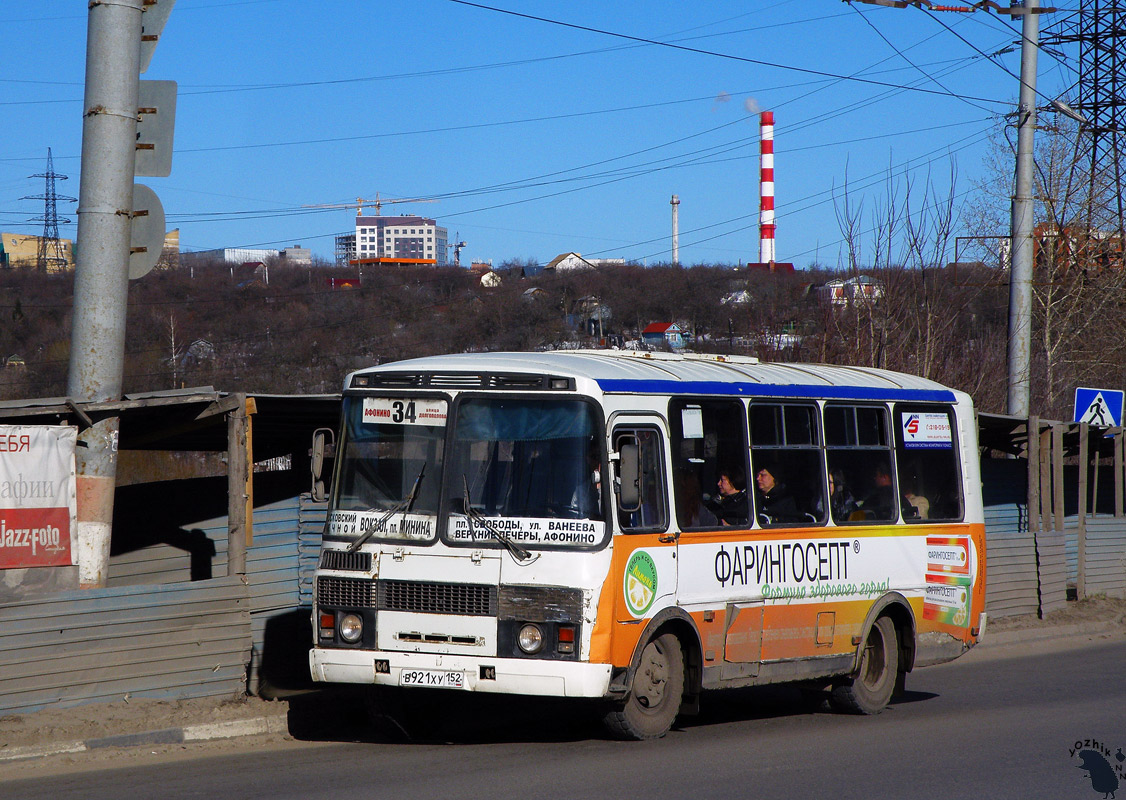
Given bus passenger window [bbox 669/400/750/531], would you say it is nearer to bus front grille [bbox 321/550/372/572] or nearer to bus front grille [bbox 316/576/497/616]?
bus front grille [bbox 316/576/497/616]

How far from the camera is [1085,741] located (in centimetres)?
889

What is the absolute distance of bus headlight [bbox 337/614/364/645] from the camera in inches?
329

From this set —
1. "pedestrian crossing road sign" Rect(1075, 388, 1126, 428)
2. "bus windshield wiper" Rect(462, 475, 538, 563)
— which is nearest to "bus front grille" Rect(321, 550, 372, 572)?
"bus windshield wiper" Rect(462, 475, 538, 563)

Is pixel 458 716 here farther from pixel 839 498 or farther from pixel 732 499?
pixel 839 498

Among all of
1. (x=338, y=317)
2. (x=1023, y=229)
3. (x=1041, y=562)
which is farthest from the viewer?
(x=338, y=317)

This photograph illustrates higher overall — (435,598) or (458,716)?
(435,598)

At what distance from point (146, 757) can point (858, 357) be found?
17117 mm

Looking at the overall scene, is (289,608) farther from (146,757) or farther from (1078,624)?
(1078,624)

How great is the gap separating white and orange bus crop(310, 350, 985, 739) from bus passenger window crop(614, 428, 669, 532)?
1 centimetres

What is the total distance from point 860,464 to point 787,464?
1062 mm


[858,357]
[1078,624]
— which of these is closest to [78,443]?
[1078,624]

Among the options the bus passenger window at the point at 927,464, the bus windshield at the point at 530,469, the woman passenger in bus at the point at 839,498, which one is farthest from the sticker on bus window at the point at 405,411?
the bus passenger window at the point at 927,464

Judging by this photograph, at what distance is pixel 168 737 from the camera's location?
850cm

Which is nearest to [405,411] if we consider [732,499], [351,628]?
[351,628]
